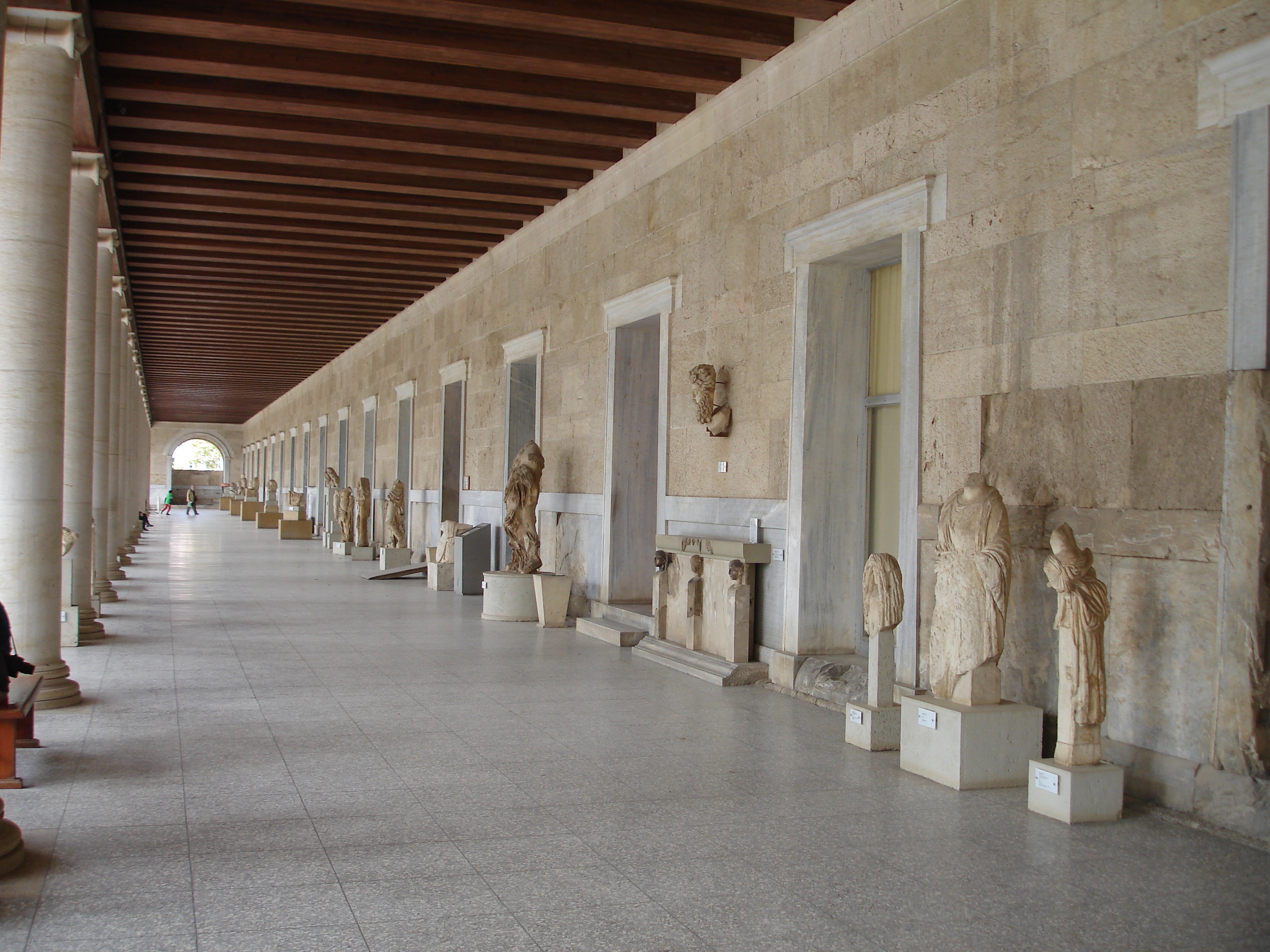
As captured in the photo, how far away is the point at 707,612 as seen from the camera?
932 cm

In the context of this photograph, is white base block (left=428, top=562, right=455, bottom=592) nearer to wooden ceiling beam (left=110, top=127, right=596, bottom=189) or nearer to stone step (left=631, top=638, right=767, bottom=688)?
wooden ceiling beam (left=110, top=127, right=596, bottom=189)

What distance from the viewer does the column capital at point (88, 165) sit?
392 inches

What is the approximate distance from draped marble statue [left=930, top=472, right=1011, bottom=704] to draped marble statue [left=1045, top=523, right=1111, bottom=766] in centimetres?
42

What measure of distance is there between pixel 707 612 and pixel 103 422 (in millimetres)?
9481

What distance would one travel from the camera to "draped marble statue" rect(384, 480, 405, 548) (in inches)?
806

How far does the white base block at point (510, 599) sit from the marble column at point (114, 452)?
4762 millimetres

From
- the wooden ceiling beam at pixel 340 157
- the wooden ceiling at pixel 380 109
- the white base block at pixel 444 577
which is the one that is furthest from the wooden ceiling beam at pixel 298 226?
the white base block at pixel 444 577

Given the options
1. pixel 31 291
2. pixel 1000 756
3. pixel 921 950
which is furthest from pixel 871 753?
pixel 31 291

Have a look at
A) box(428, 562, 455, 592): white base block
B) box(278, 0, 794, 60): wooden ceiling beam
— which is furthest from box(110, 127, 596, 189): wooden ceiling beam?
box(428, 562, 455, 592): white base block

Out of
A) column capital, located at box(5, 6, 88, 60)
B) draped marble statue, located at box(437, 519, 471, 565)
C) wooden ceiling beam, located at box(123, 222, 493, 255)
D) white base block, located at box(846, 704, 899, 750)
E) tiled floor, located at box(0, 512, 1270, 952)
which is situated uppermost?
wooden ceiling beam, located at box(123, 222, 493, 255)

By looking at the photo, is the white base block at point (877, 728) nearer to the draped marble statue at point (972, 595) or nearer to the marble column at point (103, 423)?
the draped marble statue at point (972, 595)

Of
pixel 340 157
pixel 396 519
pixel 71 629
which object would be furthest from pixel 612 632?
pixel 396 519

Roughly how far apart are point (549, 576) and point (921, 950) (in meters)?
8.77

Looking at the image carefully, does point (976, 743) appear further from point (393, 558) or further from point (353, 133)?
point (393, 558)
